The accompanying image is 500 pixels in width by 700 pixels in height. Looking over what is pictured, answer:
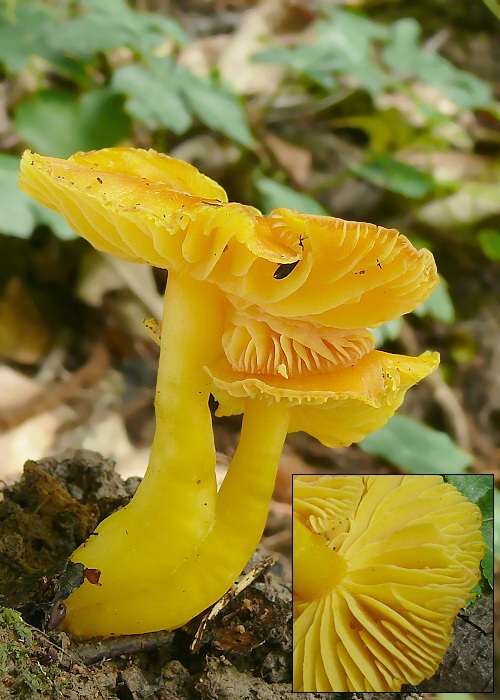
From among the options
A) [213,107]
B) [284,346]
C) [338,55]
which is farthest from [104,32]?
[284,346]

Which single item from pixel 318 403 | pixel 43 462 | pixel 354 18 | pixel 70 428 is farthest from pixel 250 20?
pixel 318 403

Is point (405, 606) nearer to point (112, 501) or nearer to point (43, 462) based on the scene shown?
point (112, 501)

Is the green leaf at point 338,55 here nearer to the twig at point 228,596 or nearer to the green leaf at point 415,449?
the green leaf at point 415,449

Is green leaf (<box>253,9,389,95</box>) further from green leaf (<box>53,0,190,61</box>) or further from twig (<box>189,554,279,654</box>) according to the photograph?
twig (<box>189,554,279,654</box>)

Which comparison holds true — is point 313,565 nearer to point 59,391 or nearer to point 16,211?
point 16,211

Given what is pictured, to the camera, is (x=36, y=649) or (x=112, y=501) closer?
(x=36, y=649)
